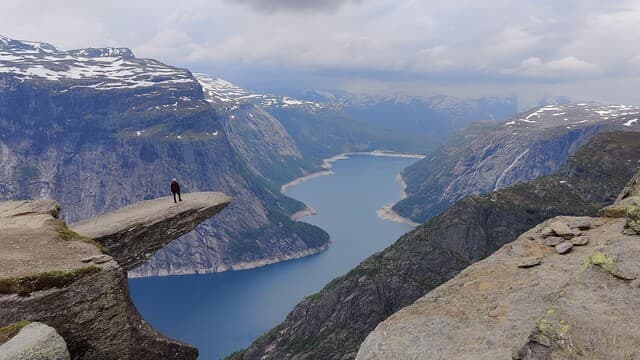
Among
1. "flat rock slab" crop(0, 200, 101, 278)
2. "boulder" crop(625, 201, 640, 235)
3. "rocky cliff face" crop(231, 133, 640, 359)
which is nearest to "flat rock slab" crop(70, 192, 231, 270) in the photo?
"flat rock slab" crop(0, 200, 101, 278)

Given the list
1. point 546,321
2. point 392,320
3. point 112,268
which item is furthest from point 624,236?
point 112,268

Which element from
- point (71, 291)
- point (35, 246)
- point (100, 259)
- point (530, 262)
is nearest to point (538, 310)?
point (530, 262)

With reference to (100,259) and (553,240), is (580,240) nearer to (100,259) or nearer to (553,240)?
(553,240)

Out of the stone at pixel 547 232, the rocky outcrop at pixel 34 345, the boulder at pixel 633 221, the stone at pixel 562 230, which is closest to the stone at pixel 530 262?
the stone at pixel 562 230

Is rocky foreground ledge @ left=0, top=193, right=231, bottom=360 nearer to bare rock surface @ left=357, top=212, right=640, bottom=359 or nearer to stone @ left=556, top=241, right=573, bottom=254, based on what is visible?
bare rock surface @ left=357, top=212, right=640, bottom=359

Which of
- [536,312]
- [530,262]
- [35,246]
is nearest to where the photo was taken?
[536,312]
